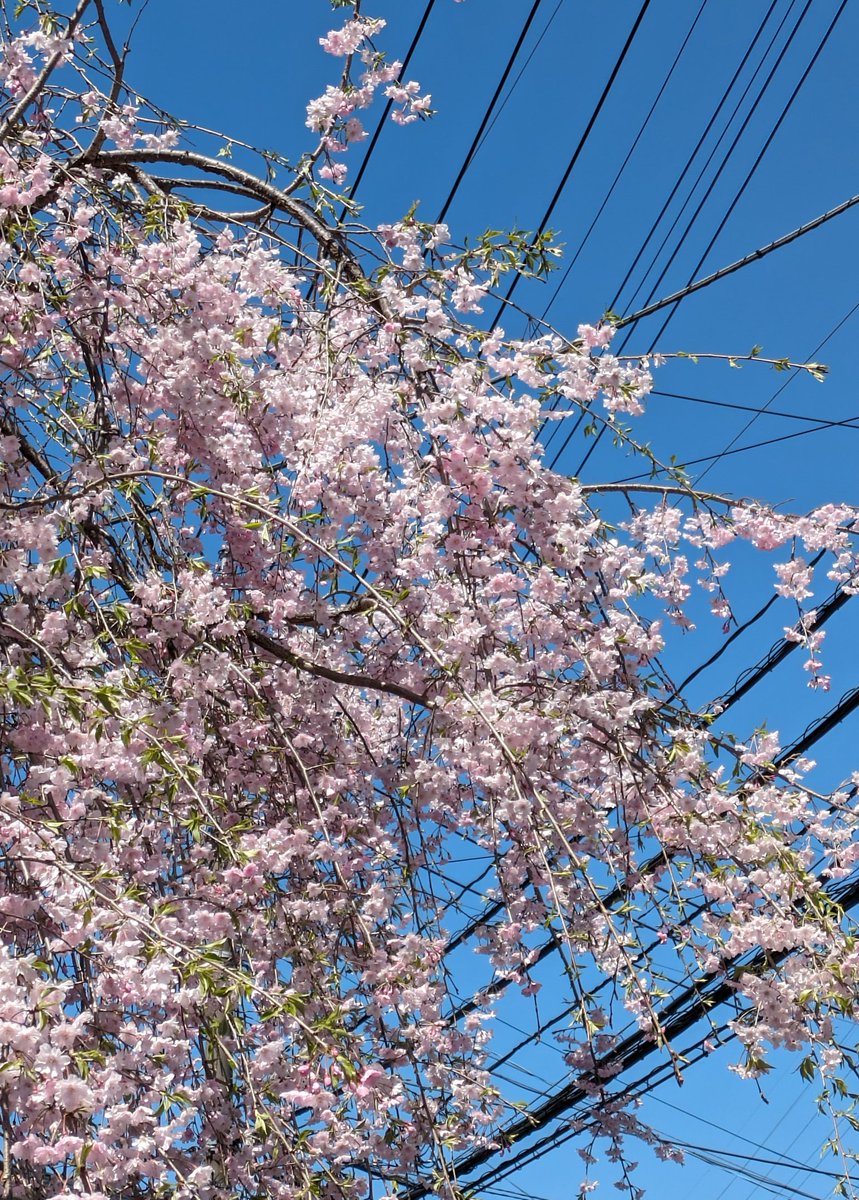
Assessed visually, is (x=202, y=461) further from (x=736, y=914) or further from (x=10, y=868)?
(x=736, y=914)

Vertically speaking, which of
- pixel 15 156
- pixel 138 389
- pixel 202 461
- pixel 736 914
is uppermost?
pixel 15 156

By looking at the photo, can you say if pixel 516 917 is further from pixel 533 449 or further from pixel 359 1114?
pixel 533 449

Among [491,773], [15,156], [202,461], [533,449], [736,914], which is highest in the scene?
[15,156]

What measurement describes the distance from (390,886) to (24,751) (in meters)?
1.13

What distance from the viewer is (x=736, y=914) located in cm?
306

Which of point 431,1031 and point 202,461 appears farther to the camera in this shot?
point 202,461

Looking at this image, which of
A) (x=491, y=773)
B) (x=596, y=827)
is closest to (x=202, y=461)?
(x=491, y=773)

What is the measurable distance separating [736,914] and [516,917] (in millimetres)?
672

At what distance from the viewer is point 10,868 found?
2658 mm

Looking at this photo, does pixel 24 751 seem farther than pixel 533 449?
No

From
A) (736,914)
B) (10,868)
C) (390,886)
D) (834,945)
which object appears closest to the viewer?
(10,868)

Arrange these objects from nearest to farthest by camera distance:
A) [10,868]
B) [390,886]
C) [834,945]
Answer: [10,868], [834,945], [390,886]

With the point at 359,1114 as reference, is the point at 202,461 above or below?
above

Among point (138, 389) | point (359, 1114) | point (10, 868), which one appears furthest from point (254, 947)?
point (138, 389)
